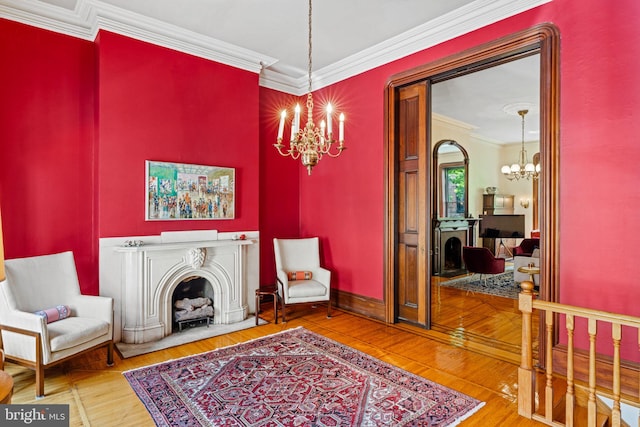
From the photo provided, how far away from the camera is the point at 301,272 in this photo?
5.11 meters

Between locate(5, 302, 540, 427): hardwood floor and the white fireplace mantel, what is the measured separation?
433 mm

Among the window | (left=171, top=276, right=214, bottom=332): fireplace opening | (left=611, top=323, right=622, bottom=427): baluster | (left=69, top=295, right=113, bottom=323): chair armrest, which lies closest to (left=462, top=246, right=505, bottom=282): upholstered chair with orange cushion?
the window

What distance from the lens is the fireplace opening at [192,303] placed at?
4.43m

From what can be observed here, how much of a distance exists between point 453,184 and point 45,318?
8707 millimetres

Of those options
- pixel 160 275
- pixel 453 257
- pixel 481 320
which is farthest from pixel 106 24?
pixel 453 257

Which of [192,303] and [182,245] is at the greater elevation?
[182,245]

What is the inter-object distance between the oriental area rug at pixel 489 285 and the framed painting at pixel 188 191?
4775mm

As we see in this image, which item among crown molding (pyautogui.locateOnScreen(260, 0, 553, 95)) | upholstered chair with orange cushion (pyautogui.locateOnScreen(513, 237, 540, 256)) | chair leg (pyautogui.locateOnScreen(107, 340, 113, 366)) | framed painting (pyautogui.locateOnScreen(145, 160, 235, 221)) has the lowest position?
chair leg (pyautogui.locateOnScreen(107, 340, 113, 366))

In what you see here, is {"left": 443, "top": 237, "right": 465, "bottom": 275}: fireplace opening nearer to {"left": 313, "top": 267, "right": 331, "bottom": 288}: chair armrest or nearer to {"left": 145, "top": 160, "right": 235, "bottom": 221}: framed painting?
{"left": 313, "top": 267, "right": 331, "bottom": 288}: chair armrest

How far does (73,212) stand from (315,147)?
122 inches

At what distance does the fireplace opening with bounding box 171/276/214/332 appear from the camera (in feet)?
14.5

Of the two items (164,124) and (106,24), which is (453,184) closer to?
(164,124)

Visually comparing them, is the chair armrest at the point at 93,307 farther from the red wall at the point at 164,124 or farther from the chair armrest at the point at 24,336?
the red wall at the point at 164,124

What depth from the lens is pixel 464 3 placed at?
12.0 ft
